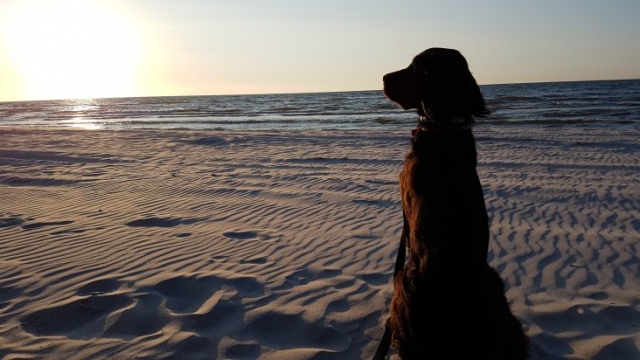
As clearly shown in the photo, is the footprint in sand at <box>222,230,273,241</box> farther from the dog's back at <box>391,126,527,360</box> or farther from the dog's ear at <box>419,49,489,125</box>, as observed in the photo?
the dog's ear at <box>419,49,489,125</box>

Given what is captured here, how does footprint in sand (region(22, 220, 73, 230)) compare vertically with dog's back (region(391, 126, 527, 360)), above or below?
below

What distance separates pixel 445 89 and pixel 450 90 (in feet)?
0.09

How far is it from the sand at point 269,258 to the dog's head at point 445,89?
1.15m

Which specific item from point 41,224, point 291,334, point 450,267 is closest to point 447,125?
point 450,267

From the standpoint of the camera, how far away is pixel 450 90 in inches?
110

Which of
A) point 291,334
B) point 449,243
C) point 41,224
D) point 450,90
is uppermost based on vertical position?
point 450,90

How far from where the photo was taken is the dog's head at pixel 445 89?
278 cm

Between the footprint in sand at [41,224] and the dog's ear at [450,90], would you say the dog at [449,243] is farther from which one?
the footprint in sand at [41,224]

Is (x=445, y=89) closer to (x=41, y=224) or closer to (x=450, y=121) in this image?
(x=450, y=121)

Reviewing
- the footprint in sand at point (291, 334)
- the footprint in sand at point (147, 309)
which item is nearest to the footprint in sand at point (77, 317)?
the footprint in sand at point (147, 309)

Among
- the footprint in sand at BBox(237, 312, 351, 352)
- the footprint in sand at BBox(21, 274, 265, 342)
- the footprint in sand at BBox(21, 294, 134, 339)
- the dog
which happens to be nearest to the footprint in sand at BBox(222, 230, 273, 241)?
the footprint in sand at BBox(21, 274, 265, 342)

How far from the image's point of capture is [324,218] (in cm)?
670

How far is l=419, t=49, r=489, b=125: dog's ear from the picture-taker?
278cm

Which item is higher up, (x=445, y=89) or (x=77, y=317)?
(x=445, y=89)
